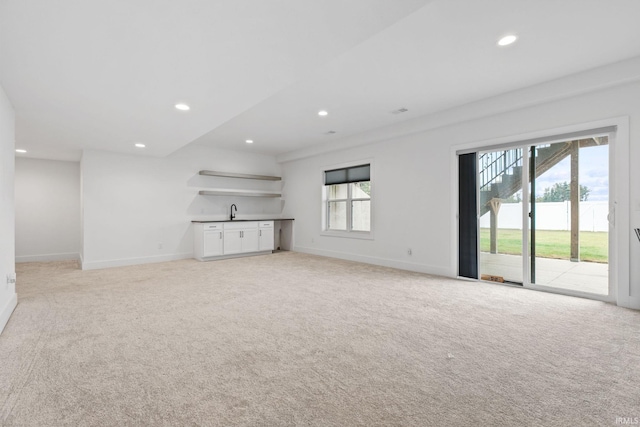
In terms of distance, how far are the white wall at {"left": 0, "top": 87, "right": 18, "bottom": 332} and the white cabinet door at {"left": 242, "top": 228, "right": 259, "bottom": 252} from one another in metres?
3.98

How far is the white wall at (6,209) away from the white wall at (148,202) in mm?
2503

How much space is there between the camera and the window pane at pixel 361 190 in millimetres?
6417

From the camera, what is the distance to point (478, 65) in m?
3.19

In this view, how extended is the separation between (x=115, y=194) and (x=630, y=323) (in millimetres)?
7781

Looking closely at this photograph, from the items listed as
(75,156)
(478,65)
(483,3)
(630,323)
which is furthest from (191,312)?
(75,156)

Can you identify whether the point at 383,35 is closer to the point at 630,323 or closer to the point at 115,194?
the point at 630,323

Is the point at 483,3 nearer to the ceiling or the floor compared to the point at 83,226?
nearer to the ceiling

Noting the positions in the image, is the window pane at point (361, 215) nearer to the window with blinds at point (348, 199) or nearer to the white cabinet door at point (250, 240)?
the window with blinds at point (348, 199)

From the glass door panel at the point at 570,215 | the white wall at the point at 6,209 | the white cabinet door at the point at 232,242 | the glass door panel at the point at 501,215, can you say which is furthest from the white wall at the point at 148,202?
the glass door panel at the point at 570,215

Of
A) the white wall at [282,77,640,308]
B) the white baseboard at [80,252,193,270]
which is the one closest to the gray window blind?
the white wall at [282,77,640,308]

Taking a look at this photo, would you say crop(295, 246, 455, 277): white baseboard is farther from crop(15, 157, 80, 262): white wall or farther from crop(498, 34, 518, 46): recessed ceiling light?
crop(15, 157, 80, 262): white wall

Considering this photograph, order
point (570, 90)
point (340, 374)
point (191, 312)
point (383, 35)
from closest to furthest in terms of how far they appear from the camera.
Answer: point (340, 374) < point (383, 35) < point (191, 312) < point (570, 90)

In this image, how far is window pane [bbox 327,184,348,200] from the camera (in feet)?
22.9

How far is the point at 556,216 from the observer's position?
3951 mm
